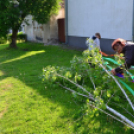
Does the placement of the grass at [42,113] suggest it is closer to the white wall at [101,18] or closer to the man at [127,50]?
the man at [127,50]

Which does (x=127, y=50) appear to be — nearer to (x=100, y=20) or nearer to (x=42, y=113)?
(x=42, y=113)

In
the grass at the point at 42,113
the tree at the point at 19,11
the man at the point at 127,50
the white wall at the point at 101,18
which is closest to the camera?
the grass at the point at 42,113

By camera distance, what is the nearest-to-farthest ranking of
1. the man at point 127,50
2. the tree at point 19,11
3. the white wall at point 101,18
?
the man at point 127,50
the white wall at point 101,18
the tree at point 19,11

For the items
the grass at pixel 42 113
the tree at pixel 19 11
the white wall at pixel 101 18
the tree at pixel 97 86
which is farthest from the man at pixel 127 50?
the tree at pixel 19 11

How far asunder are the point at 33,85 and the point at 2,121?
1594 millimetres

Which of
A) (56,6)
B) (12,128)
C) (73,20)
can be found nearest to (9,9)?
(56,6)

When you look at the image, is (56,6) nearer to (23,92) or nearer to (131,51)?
(23,92)

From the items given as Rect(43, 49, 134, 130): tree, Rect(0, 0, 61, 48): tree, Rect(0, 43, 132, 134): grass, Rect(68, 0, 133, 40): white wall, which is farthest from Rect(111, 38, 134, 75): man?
Rect(0, 0, 61, 48): tree

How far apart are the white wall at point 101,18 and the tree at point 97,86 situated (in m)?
4.82

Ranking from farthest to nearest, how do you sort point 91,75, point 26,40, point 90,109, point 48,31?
1. point 26,40
2. point 48,31
3. point 91,75
4. point 90,109

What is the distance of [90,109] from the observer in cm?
266

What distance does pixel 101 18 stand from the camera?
30.7 feet

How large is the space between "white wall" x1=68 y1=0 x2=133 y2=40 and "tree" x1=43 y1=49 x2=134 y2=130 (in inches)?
190

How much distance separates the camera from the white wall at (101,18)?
8.10 m
